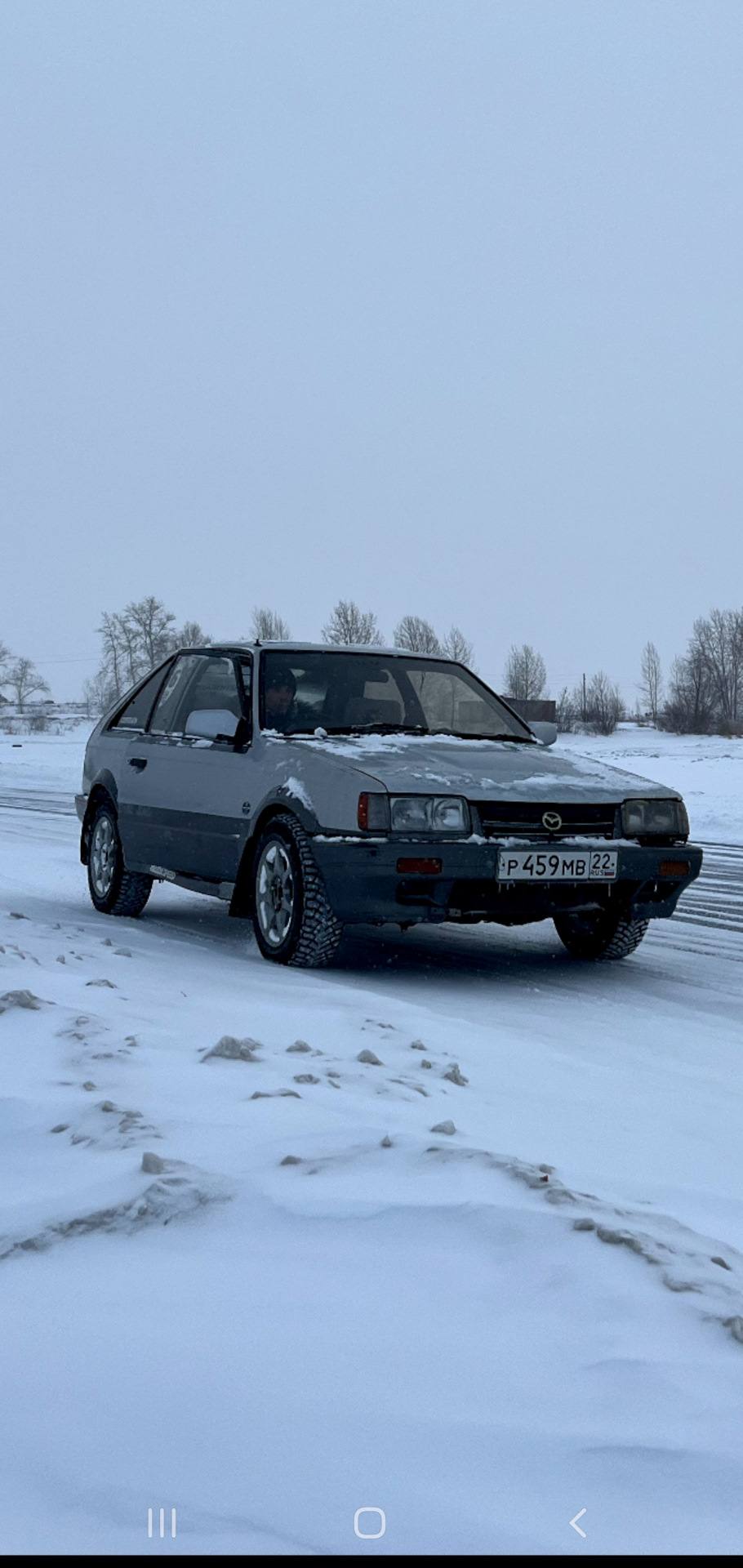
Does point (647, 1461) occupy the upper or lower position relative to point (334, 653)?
lower

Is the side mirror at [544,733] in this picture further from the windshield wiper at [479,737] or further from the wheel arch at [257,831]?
the wheel arch at [257,831]

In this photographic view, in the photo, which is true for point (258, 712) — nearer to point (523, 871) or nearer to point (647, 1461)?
point (523, 871)

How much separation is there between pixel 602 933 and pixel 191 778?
2.13 metres

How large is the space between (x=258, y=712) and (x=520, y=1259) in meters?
4.52

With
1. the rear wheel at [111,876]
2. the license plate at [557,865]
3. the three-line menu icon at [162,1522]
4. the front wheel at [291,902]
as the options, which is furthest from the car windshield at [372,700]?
the three-line menu icon at [162,1522]

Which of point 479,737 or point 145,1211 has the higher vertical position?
point 479,737

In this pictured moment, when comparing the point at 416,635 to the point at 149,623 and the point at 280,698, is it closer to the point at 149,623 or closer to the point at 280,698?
the point at 149,623

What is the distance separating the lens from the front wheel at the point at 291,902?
5.77 m

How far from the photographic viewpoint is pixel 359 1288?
2.21 m

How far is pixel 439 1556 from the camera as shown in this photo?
1.59 meters

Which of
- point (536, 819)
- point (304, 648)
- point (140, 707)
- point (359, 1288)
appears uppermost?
point (304, 648)

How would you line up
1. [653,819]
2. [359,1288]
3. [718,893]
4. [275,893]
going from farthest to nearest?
[718,893] → [275,893] → [653,819] → [359,1288]

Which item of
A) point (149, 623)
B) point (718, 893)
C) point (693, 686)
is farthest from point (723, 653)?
point (718, 893)

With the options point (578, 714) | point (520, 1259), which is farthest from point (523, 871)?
point (578, 714)
